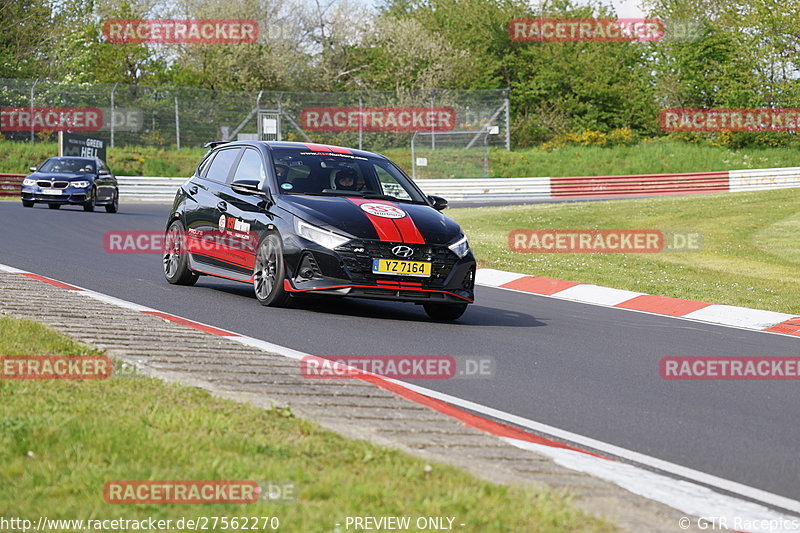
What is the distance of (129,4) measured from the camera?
64062 millimetres

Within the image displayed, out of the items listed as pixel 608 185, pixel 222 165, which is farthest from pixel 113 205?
pixel 608 185

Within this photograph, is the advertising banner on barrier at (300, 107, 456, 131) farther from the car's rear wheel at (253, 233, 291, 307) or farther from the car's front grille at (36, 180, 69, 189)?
the car's rear wheel at (253, 233, 291, 307)

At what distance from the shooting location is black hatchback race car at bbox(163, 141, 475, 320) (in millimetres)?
10375

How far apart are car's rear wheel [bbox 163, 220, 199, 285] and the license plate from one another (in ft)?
10.6

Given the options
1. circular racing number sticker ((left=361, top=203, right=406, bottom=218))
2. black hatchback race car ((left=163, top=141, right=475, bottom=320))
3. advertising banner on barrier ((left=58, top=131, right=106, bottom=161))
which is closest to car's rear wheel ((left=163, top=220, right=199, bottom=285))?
black hatchback race car ((left=163, top=141, right=475, bottom=320))

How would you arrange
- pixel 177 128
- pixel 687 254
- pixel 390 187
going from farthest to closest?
pixel 177 128 → pixel 687 254 → pixel 390 187

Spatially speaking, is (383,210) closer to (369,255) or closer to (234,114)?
(369,255)

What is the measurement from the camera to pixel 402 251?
10.4 m

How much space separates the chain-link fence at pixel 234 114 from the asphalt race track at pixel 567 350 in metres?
26.7

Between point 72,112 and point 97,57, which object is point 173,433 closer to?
point 72,112

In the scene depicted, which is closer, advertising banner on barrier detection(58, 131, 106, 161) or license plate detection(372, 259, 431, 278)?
license plate detection(372, 259, 431, 278)

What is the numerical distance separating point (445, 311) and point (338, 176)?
182cm

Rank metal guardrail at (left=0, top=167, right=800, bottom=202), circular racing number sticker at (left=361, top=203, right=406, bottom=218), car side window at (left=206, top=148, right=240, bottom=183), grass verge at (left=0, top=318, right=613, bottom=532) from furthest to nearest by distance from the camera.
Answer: metal guardrail at (left=0, top=167, right=800, bottom=202) → car side window at (left=206, top=148, right=240, bottom=183) → circular racing number sticker at (left=361, top=203, right=406, bottom=218) → grass verge at (left=0, top=318, right=613, bottom=532)

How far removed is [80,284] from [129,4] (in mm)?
55151
